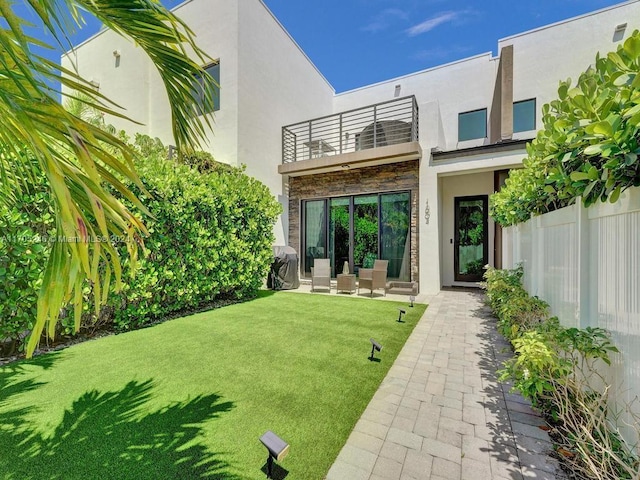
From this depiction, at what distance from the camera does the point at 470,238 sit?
11617 millimetres

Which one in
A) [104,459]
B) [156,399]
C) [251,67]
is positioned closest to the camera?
[104,459]

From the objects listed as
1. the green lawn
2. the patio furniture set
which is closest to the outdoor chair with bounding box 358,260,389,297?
the patio furniture set

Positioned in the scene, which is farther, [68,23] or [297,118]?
[297,118]

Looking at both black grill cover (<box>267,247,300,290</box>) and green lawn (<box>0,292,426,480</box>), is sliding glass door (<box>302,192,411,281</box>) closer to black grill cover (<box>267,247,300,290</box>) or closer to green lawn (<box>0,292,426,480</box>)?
black grill cover (<box>267,247,300,290</box>)

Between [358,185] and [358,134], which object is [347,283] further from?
[358,134]

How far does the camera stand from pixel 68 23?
1717 mm

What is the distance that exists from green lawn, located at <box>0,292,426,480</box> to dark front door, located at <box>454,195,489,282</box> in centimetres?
720

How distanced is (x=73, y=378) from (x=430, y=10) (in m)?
14.9

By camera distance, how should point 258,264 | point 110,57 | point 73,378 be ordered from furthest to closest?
point 110,57, point 258,264, point 73,378

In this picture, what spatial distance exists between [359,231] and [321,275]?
2564mm

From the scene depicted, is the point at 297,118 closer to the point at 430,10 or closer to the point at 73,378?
the point at 430,10

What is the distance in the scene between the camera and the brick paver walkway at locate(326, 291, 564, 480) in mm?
2326

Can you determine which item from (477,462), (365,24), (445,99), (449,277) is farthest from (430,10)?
(477,462)

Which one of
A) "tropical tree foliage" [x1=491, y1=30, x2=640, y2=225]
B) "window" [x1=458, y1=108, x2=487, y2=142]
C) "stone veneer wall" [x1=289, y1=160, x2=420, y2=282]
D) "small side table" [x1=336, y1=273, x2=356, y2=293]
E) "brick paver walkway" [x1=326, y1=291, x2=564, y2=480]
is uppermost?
"window" [x1=458, y1=108, x2=487, y2=142]
